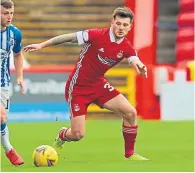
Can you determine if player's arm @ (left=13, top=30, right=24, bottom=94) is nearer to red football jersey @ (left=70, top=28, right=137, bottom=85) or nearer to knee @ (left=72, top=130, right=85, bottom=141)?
red football jersey @ (left=70, top=28, right=137, bottom=85)

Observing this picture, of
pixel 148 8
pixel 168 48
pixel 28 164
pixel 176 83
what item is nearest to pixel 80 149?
pixel 28 164

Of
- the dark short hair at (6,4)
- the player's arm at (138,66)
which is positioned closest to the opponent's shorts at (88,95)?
the player's arm at (138,66)

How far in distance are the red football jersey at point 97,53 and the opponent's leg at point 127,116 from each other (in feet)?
1.07

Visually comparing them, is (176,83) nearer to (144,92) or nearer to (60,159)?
(144,92)

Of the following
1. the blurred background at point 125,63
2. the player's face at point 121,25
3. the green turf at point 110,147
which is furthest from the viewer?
the blurred background at point 125,63

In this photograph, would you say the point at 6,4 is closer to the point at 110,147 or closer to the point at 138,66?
the point at 138,66

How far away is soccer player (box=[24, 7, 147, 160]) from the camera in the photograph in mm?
9750

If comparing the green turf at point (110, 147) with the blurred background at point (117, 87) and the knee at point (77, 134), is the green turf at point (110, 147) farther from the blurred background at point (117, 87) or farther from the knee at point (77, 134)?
the knee at point (77, 134)

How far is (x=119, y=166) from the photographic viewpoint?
28.8 feet

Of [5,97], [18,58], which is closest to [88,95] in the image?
[18,58]

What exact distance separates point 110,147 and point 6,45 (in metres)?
3.27

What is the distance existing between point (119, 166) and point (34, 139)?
16.0 ft

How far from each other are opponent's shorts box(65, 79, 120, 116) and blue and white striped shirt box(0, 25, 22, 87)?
102 centimetres

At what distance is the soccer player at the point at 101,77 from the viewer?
9.75 metres
